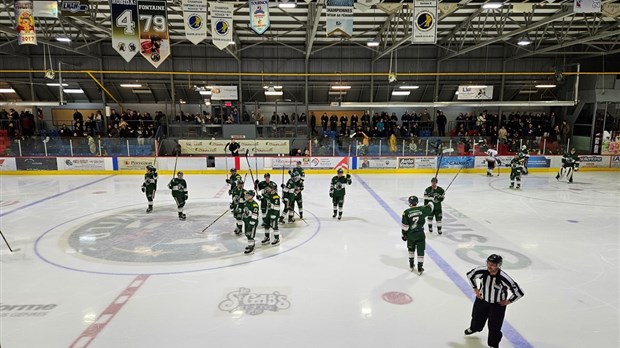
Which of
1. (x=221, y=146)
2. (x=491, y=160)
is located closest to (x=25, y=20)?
(x=221, y=146)

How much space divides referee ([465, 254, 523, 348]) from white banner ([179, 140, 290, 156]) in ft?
63.4

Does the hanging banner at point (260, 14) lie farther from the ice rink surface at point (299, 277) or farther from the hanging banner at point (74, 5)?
the ice rink surface at point (299, 277)

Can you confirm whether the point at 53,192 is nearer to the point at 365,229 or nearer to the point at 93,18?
the point at 93,18

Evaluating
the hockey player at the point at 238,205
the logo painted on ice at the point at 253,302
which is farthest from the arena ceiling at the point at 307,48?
the logo painted on ice at the point at 253,302

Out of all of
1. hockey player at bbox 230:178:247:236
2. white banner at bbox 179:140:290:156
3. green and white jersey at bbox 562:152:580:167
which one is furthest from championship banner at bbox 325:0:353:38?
green and white jersey at bbox 562:152:580:167

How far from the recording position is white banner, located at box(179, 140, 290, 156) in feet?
76.8

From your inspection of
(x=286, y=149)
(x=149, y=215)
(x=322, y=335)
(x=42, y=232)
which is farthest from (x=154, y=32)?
(x=286, y=149)

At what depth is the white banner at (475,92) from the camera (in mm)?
24375

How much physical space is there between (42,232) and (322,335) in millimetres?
8672

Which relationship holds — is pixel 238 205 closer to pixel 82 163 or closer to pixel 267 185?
pixel 267 185

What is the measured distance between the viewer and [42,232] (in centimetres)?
992

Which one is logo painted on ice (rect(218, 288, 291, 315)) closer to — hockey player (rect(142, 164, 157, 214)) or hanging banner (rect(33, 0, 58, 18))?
hockey player (rect(142, 164, 157, 214))

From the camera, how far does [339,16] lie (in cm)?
1126

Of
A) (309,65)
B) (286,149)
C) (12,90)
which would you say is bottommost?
(286,149)
